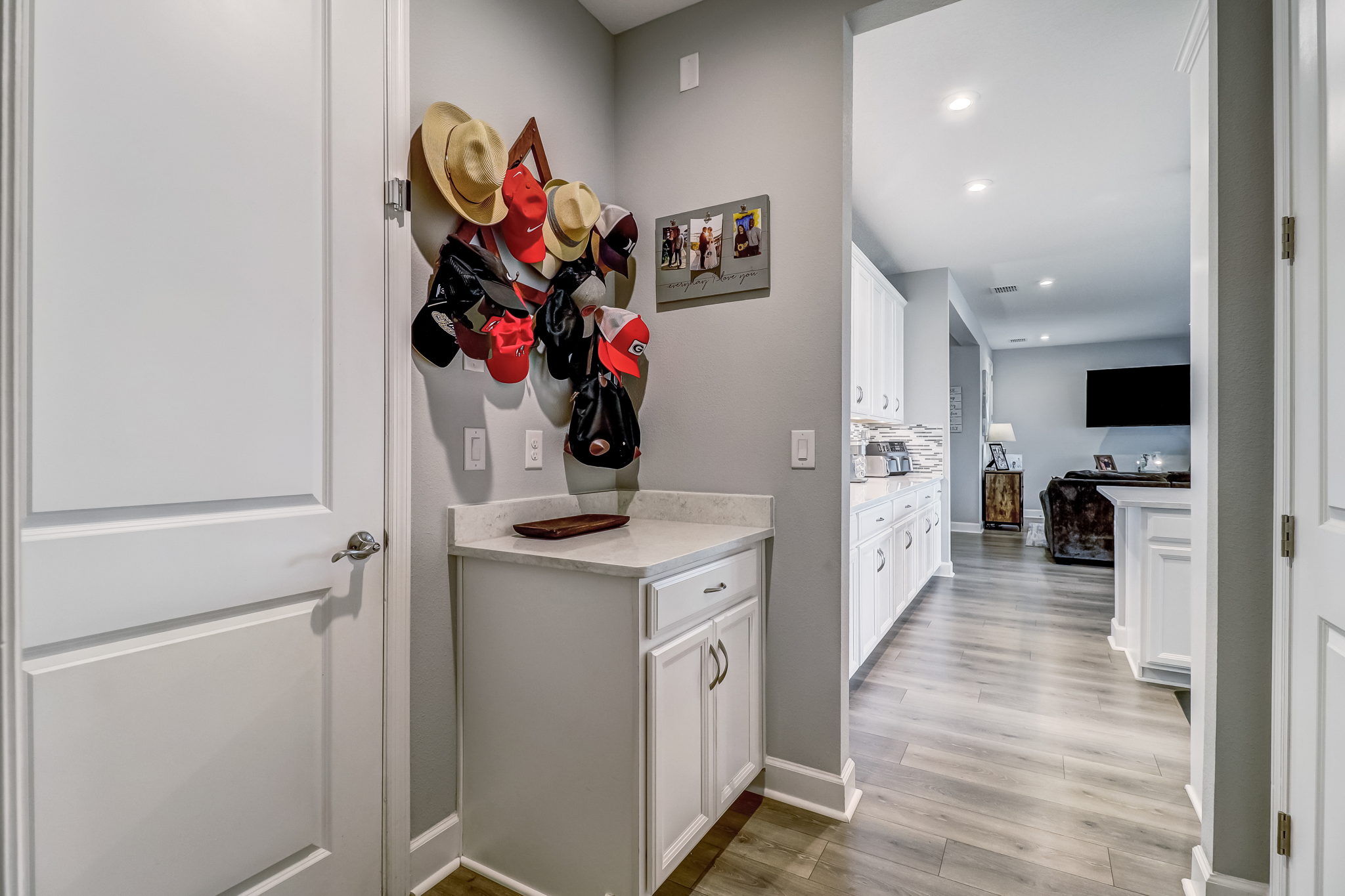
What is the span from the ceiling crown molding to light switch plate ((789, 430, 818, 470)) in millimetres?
1513

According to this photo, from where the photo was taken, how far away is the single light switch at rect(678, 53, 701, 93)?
2100mm

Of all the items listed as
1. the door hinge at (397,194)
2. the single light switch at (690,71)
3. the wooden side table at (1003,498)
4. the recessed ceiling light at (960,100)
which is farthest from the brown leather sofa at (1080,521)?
the door hinge at (397,194)

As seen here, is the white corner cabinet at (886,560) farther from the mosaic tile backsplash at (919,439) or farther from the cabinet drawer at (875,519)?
the mosaic tile backsplash at (919,439)

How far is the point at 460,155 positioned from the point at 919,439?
4.63m

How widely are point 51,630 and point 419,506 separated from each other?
2.28ft

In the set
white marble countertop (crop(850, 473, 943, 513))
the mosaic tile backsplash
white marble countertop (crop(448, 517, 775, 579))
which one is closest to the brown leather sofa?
the mosaic tile backsplash

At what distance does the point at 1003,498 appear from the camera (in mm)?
7906

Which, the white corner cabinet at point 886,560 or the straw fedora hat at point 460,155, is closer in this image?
the straw fedora hat at point 460,155

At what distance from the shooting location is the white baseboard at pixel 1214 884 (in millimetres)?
1418

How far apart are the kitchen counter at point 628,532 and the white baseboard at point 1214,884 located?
130cm

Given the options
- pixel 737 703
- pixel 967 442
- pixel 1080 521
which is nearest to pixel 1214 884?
pixel 737 703

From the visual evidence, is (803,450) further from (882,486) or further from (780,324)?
(882,486)

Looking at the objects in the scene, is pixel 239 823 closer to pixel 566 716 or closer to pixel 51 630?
pixel 51 630

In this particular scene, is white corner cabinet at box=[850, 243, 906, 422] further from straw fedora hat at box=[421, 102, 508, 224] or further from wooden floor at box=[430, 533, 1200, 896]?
straw fedora hat at box=[421, 102, 508, 224]
